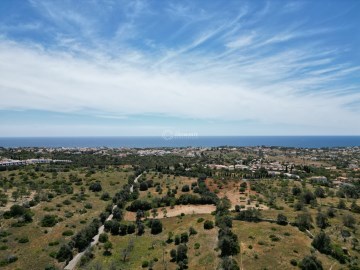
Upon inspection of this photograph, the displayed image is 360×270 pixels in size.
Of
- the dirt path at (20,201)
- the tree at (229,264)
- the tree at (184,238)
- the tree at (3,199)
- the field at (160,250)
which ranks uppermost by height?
the tree at (3,199)

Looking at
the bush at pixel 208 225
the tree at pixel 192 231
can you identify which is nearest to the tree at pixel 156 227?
the tree at pixel 192 231

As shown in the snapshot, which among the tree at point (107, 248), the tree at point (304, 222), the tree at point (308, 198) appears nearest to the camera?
the tree at point (107, 248)

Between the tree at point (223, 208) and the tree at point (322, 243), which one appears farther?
the tree at point (223, 208)

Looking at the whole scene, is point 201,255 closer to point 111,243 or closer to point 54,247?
point 111,243

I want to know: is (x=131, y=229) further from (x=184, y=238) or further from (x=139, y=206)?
(x=139, y=206)

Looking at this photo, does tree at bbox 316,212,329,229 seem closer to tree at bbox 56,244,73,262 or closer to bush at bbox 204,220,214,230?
bush at bbox 204,220,214,230

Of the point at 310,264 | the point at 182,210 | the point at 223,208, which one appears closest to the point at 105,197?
the point at 182,210

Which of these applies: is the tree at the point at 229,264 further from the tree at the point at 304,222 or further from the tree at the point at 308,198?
the tree at the point at 308,198
